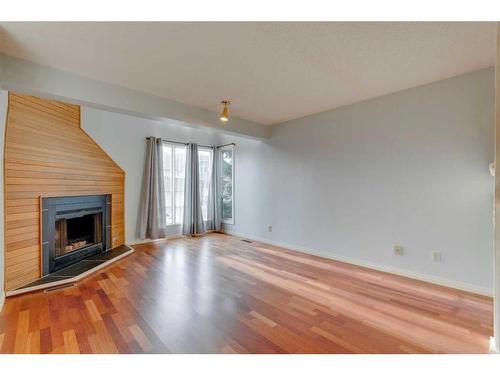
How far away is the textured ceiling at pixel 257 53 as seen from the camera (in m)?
1.75

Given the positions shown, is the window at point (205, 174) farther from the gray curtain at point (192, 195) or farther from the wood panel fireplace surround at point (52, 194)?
the wood panel fireplace surround at point (52, 194)

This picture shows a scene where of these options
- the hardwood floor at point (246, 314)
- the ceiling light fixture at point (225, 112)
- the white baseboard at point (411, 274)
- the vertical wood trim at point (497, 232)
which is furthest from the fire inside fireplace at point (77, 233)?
the vertical wood trim at point (497, 232)

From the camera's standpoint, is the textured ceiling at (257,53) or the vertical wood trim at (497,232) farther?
the textured ceiling at (257,53)

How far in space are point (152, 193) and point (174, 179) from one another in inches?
27.7

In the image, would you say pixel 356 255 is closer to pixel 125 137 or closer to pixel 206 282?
pixel 206 282

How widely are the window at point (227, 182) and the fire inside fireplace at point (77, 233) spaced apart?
2.68m

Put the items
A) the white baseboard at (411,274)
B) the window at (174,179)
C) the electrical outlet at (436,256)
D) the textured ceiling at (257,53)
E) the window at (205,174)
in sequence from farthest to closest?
the window at (205,174), the window at (174,179), the electrical outlet at (436,256), the white baseboard at (411,274), the textured ceiling at (257,53)

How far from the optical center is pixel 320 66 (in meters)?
2.31

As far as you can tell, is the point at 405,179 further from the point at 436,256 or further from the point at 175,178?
the point at 175,178

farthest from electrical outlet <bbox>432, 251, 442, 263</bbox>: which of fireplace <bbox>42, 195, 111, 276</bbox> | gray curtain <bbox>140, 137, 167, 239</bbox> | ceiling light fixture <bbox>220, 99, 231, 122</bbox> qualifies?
fireplace <bbox>42, 195, 111, 276</bbox>

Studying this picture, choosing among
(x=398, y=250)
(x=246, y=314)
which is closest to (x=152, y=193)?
(x=246, y=314)

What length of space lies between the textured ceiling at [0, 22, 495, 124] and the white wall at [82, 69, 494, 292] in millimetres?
413

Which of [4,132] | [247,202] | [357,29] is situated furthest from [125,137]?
[357,29]

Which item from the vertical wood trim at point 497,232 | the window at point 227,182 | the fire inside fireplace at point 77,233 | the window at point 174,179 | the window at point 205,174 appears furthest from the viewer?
the window at point 205,174
